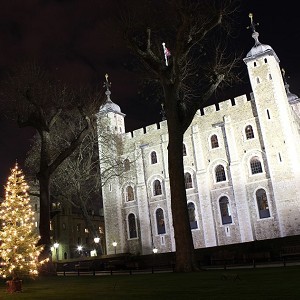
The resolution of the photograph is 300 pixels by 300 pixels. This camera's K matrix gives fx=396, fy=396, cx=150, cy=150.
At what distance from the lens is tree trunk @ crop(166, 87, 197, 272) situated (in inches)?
530

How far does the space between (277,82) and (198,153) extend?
9.57 meters

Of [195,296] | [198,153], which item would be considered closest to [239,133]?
[198,153]

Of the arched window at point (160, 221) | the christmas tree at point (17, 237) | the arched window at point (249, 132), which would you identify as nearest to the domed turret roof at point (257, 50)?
the arched window at point (249, 132)

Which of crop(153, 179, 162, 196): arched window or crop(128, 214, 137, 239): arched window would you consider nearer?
crop(153, 179, 162, 196): arched window

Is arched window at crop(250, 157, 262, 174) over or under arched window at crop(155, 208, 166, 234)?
over

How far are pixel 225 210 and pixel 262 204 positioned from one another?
347 cm

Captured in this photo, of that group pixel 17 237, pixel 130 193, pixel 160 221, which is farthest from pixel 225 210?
pixel 17 237

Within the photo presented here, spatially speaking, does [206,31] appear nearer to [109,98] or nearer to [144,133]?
[144,133]

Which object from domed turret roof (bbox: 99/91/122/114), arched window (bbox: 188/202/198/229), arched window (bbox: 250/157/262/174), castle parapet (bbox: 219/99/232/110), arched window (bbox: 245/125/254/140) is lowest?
arched window (bbox: 188/202/198/229)

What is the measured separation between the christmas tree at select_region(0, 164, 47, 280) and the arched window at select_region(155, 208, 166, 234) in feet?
85.3

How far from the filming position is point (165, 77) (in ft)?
49.3

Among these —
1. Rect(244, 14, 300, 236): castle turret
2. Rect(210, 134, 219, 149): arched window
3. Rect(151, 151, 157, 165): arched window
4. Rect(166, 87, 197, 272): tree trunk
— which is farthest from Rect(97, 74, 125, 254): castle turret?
Rect(166, 87, 197, 272): tree trunk

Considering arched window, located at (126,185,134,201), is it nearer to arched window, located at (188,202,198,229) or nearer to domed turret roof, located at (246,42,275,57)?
arched window, located at (188,202,198,229)

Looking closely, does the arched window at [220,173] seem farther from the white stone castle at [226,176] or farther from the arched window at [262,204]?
the arched window at [262,204]
